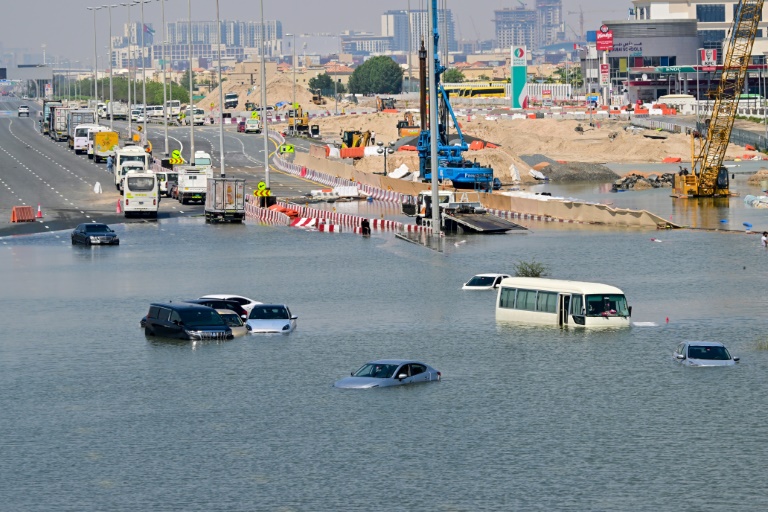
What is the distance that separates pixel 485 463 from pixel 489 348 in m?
14.5

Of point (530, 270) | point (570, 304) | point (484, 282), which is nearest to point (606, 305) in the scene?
point (570, 304)

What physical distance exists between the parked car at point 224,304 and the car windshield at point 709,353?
58.1ft

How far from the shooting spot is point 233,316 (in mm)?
56125

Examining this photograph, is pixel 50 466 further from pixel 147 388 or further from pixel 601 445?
pixel 601 445

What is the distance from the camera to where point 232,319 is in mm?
56000

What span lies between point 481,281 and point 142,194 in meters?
39.1

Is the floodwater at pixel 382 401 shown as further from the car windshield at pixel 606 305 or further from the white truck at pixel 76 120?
the white truck at pixel 76 120

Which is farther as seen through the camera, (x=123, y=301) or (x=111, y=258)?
(x=111, y=258)

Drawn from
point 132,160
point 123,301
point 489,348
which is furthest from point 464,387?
point 132,160

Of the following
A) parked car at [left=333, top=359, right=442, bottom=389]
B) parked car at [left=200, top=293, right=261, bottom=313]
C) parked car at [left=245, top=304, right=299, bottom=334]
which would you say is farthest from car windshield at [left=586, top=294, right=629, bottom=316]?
parked car at [left=200, top=293, right=261, bottom=313]

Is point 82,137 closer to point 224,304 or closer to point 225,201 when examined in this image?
point 225,201

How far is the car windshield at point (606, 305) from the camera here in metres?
54.9

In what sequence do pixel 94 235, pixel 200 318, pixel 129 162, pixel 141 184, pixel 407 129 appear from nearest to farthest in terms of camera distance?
pixel 200 318 → pixel 94 235 → pixel 141 184 → pixel 129 162 → pixel 407 129

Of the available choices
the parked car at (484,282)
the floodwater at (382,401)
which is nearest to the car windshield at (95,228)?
the floodwater at (382,401)
